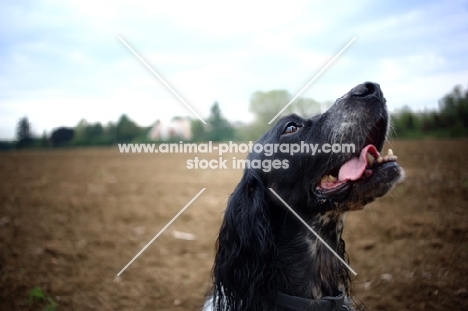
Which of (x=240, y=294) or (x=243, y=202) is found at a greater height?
(x=243, y=202)

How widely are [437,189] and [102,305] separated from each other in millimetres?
8368

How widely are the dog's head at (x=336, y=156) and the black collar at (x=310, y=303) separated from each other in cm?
66

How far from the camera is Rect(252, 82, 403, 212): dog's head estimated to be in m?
2.60

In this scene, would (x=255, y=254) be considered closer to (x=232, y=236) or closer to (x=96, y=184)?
(x=232, y=236)

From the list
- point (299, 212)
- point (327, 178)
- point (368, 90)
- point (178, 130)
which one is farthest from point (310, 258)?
point (178, 130)

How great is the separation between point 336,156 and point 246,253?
103 cm

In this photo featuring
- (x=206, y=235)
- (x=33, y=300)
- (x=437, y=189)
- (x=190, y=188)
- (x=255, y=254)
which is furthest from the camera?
(x=190, y=188)

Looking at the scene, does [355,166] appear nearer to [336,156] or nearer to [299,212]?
[336,156]

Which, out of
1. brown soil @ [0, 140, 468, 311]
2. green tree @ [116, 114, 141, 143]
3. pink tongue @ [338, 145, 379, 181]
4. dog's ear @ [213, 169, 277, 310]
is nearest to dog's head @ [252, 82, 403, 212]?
pink tongue @ [338, 145, 379, 181]

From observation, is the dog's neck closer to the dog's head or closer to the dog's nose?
the dog's head

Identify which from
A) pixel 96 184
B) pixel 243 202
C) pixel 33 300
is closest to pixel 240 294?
pixel 243 202

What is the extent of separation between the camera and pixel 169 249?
265 inches

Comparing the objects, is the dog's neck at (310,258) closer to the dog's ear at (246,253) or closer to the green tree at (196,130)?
the dog's ear at (246,253)

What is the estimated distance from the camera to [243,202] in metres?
3.13
